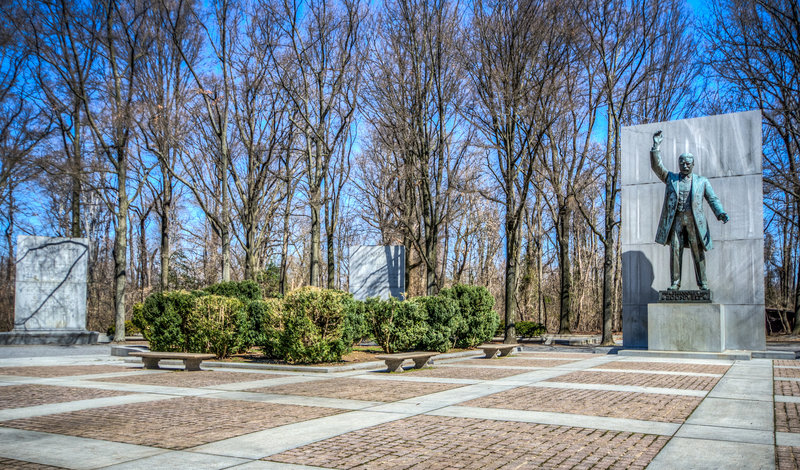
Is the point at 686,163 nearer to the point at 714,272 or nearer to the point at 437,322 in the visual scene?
the point at 714,272

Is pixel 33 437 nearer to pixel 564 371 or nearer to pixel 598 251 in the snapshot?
pixel 564 371

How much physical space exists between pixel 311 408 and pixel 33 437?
3.16 metres

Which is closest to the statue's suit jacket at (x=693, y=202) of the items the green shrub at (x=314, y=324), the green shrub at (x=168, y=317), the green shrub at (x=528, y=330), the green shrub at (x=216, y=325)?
the green shrub at (x=314, y=324)

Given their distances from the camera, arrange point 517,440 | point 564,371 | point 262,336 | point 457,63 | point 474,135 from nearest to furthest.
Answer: point 517,440, point 564,371, point 262,336, point 457,63, point 474,135

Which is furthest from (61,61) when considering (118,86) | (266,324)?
(266,324)

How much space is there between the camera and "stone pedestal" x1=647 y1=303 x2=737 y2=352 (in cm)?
1725

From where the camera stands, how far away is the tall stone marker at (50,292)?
24969mm

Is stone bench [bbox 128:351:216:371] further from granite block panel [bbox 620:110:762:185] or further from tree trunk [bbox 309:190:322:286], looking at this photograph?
granite block panel [bbox 620:110:762:185]

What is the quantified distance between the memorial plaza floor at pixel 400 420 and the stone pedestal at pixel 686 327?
4.75 m

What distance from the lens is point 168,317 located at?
16047mm

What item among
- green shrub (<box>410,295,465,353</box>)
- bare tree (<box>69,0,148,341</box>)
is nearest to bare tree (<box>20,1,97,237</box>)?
bare tree (<box>69,0,148,341</box>)

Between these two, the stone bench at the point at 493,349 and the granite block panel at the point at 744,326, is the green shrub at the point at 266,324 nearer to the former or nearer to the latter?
the stone bench at the point at 493,349

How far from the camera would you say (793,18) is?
22.2 meters

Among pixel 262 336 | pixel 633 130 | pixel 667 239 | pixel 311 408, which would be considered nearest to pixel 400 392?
pixel 311 408
